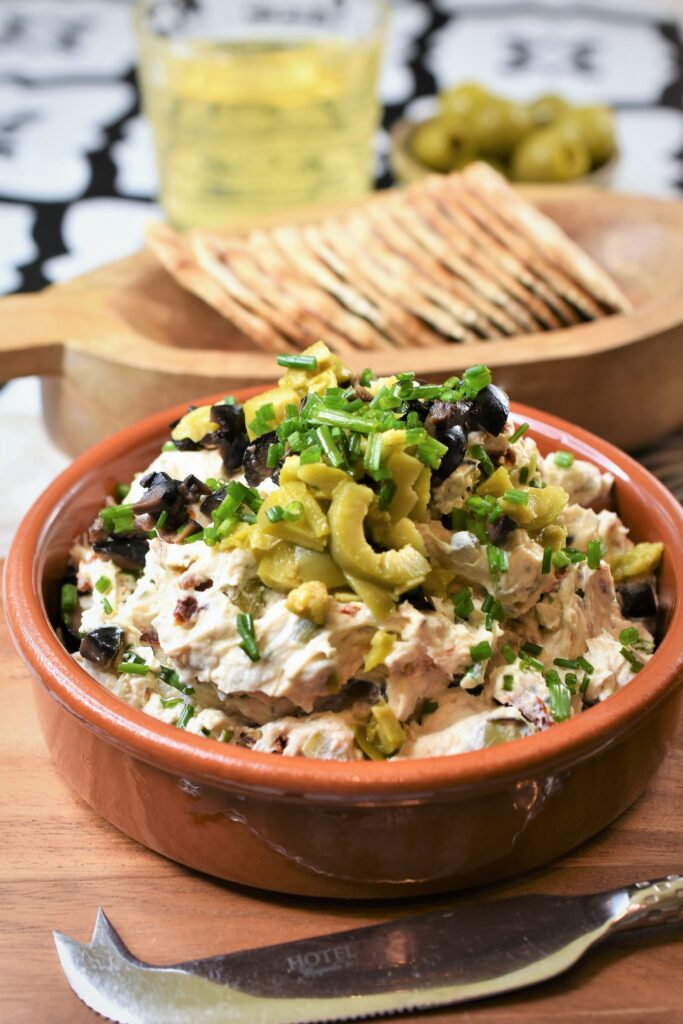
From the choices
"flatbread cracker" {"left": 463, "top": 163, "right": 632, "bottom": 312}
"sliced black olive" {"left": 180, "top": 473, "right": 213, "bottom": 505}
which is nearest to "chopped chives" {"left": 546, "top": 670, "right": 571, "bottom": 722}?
"sliced black olive" {"left": 180, "top": 473, "right": 213, "bottom": 505}

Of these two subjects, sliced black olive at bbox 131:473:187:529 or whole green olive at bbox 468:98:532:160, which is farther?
whole green olive at bbox 468:98:532:160

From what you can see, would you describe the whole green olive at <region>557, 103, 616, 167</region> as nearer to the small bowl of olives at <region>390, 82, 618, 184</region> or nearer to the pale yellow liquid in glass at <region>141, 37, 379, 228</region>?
the small bowl of olives at <region>390, 82, 618, 184</region>

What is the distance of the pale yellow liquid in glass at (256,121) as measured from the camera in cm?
502

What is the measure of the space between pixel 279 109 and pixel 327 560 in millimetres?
3189

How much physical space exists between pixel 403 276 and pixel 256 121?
1.28 metres

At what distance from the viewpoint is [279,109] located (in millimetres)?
5043

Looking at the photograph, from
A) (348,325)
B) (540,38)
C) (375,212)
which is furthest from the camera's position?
(540,38)

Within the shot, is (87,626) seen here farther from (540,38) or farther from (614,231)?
(540,38)

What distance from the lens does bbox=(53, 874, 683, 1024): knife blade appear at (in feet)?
7.06

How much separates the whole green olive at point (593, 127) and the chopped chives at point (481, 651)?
3729 mm


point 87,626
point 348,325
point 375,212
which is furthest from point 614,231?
point 87,626

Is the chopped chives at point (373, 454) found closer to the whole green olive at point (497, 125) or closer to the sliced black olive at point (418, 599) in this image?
the sliced black olive at point (418, 599)

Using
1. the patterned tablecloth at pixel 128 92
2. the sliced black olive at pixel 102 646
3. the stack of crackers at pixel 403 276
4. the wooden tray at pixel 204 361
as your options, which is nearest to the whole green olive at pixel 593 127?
the patterned tablecloth at pixel 128 92

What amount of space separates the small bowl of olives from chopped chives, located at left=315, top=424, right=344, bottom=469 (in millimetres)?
3322
